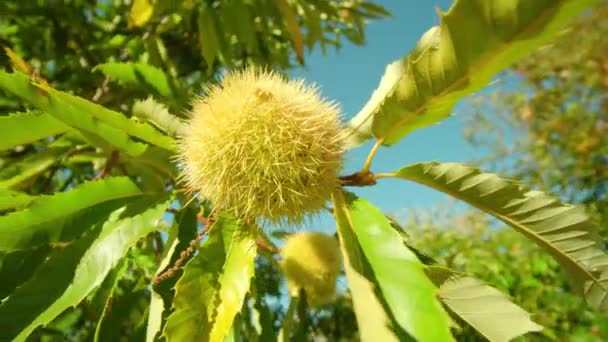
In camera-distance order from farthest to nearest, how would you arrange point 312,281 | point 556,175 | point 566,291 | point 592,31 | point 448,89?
1. point 592,31
2. point 556,175
3. point 566,291
4. point 312,281
5. point 448,89

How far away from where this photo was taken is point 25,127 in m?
0.99

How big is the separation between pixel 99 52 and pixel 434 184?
168 centimetres

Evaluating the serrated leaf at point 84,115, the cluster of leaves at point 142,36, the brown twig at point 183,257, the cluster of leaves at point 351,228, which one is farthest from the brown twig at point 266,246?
the cluster of leaves at point 142,36

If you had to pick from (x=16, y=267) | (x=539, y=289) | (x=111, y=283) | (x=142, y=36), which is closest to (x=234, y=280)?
(x=111, y=283)

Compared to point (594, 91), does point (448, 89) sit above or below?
below

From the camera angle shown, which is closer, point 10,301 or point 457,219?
point 10,301

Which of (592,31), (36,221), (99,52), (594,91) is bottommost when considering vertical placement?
(36,221)

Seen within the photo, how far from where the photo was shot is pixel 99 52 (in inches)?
84.4

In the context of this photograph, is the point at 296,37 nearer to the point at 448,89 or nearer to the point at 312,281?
the point at 312,281

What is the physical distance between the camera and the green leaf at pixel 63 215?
0.94 metres

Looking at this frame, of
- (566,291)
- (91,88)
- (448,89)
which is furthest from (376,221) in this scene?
(566,291)

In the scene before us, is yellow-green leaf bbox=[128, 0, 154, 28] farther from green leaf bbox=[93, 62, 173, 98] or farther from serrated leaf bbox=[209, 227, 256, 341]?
serrated leaf bbox=[209, 227, 256, 341]

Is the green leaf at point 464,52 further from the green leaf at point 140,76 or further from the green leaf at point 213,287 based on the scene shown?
the green leaf at point 140,76

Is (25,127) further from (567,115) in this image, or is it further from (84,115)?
(567,115)
